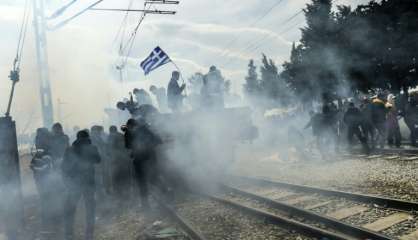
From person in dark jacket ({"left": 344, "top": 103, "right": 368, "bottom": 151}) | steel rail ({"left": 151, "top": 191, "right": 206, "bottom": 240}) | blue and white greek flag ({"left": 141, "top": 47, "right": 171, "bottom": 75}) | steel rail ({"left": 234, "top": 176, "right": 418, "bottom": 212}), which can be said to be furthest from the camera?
blue and white greek flag ({"left": 141, "top": 47, "right": 171, "bottom": 75})

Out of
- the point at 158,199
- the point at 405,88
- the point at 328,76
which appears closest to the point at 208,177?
the point at 158,199

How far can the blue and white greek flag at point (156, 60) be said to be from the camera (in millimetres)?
17500

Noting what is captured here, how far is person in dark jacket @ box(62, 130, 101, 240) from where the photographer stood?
7188 mm

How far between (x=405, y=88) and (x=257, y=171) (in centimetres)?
1369

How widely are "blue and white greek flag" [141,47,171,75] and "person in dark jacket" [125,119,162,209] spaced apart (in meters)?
8.31

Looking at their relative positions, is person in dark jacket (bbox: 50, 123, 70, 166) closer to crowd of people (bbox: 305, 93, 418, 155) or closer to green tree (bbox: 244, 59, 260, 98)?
crowd of people (bbox: 305, 93, 418, 155)

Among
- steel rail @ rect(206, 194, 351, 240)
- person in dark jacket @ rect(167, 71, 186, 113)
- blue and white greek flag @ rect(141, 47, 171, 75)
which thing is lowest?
steel rail @ rect(206, 194, 351, 240)

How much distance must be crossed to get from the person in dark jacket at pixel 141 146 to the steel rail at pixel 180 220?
55cm

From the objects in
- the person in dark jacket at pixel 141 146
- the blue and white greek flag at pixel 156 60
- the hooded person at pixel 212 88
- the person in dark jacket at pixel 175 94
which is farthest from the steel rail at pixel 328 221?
the blue and white greek flag at pixel 156 60

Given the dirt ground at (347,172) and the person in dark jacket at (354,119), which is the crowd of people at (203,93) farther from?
the person in dark jacket at (354,119)

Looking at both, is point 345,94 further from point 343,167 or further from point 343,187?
point 343,187

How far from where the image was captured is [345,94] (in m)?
28.2

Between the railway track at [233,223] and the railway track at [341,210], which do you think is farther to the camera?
the railway track at [233,223]

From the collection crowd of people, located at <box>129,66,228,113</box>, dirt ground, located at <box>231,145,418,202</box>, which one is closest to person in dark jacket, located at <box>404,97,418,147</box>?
dirt ground, located at <box>231,145,418,202</box>
